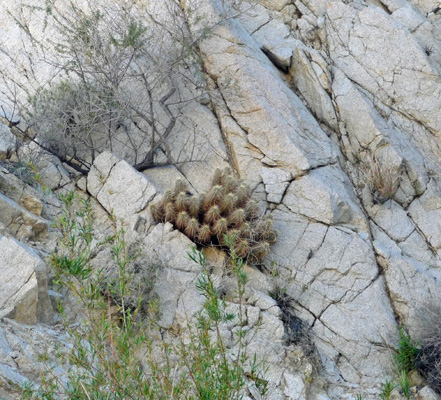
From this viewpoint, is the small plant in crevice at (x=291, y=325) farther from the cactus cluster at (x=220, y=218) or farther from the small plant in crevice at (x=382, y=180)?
the small plant in crevice at (x=382, y=180)

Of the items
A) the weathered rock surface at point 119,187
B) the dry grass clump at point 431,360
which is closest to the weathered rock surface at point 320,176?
the weathered rock surface at point 119,187

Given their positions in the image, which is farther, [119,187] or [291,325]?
[119,187]

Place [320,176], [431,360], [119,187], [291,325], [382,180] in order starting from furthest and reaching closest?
[382,180] < [320,176] < [119,187] < [291,325] < [431,360]

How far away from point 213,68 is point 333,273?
3963 millimetres

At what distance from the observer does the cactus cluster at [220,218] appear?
709 cm

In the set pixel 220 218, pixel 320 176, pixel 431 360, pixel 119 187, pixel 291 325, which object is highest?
pixel 320 176

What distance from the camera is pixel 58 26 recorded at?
9.45 meters

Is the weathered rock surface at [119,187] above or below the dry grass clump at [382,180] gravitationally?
below

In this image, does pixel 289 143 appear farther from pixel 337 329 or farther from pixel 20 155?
pixel 20 155

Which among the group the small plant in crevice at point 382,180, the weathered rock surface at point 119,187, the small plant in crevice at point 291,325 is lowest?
the small plant in crevice at point 291,325

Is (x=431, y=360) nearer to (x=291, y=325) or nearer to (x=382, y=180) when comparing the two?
(x=291, y=325)

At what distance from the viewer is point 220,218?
711cm

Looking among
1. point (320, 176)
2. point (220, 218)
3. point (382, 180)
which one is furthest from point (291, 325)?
point (382, 180)

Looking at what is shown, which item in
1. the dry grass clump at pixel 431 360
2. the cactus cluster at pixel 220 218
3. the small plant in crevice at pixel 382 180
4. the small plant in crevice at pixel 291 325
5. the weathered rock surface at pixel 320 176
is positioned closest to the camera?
the dry grass clump at pixel 431 360
